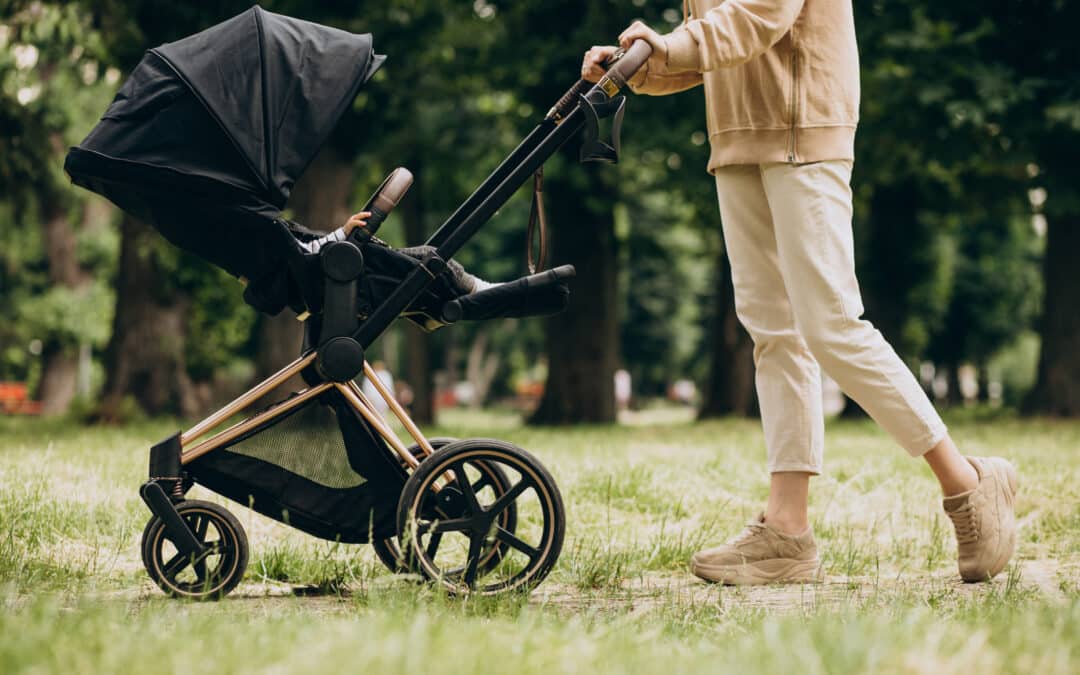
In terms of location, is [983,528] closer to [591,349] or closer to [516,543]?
[516,543]

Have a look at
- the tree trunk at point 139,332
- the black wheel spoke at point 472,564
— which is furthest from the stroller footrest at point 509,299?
the tree trunk at point 139,332

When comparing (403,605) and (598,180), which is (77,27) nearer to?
(598,180)

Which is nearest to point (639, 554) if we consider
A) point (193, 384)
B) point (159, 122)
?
point (159, 122)

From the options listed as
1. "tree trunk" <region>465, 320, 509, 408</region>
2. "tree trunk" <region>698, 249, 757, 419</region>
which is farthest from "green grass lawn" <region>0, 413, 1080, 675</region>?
"tree trunk" <region>465, 320, 509, 408</region>

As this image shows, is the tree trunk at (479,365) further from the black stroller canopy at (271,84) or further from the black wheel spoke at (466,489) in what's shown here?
the black wheel spoke at (466,489)

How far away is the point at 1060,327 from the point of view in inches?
617

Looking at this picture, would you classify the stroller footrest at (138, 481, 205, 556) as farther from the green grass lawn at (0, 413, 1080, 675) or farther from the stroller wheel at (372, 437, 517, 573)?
the stroller wheel at (372, 437, 517, 573)

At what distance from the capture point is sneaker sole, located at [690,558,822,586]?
407cm

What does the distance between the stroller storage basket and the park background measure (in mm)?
284

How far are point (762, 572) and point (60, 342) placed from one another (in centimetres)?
3236

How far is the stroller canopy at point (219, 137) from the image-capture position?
11.8 feet

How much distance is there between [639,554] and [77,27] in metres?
11.0

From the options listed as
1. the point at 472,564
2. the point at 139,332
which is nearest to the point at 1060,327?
the point at 139,332

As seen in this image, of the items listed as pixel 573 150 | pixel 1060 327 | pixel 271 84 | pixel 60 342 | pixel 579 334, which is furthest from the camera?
pixel 60 342
